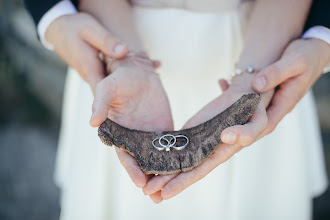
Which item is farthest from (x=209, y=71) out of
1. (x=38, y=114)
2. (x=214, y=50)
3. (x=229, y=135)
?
(x=38, y=114)

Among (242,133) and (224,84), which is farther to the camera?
(224,84)

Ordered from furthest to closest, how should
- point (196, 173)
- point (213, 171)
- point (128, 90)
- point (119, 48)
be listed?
point (213, 171), point (119, 48), point (128, 90), point (196, 173)

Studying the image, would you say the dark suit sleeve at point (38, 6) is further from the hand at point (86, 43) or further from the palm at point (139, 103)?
the palm at point (139, 103)

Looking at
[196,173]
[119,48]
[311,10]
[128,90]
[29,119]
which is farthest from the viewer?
[29,119]

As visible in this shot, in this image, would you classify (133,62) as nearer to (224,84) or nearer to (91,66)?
(91,66)

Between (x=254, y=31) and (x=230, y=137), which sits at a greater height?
(x=254, y=31)

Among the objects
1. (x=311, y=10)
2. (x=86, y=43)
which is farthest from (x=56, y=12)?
(x=311, y=10)

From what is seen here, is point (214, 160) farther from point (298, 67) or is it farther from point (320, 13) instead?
point (320, 13)

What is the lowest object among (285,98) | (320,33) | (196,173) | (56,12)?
(196,173)

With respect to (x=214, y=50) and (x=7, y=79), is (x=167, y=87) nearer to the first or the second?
(x=214, y=50)
